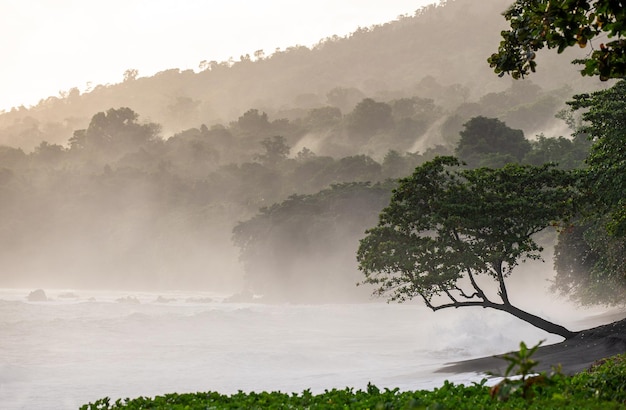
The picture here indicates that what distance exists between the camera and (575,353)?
19391 mm

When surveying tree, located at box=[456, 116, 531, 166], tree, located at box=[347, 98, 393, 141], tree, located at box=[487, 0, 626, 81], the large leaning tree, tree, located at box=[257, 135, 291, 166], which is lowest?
tree, located at box=[487, 0, 626, 81]

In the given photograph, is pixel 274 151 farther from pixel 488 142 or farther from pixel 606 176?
pixel 606 176

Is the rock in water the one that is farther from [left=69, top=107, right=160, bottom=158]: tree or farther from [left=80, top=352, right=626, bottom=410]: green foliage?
[left=69, top=107, right=160, bottom=158]: tree

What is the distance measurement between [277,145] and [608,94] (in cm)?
11192

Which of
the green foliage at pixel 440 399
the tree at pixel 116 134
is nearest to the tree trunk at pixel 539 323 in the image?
the green foliage at pixel 440 399

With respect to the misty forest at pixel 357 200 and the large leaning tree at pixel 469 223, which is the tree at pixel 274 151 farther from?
the large leaning tree at pixel 469 223

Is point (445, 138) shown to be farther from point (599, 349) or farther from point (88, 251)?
point (599, 349)

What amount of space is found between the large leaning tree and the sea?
3371mm

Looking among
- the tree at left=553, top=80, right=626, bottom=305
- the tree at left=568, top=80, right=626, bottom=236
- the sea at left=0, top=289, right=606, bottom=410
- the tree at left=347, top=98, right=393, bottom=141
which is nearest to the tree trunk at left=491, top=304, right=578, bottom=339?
the sea at left=0, top=289, right=606, bottom=410

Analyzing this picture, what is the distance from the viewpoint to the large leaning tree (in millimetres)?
22422

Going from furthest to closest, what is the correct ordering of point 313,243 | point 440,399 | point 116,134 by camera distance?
point 116,134, point 313,243, point 440,399

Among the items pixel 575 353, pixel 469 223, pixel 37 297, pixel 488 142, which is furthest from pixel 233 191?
pixel 575 353

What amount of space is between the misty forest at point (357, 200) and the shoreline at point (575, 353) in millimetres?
1746

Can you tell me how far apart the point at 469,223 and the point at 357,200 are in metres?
53.7
